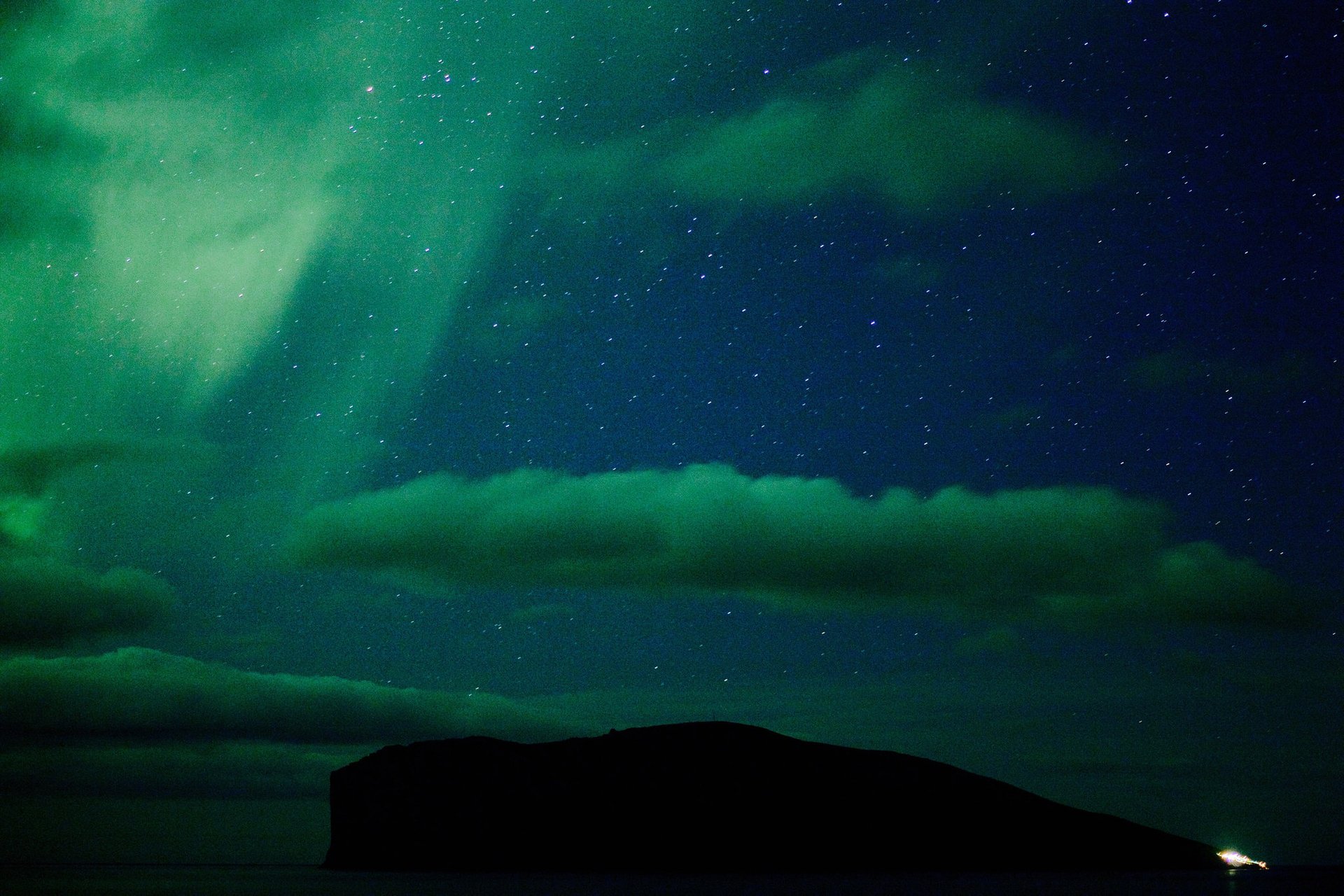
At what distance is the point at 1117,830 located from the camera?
150m

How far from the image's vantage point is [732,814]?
5694 inches

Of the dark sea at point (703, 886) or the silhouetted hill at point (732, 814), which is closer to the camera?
the dark sea at point (703, 886)

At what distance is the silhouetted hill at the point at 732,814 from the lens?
124938mm

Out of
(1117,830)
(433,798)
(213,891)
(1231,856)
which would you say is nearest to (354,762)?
(433,798)

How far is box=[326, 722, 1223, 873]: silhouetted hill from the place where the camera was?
410 feet

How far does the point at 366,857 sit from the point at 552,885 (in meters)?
42.3

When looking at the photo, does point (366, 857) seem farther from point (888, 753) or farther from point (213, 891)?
point (888, 753)

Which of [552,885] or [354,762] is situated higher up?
[354,762]

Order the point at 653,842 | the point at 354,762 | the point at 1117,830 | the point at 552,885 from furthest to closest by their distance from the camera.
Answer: the point at 1117,830, the point at 653,842, the point at 354,762, the point at 552,885

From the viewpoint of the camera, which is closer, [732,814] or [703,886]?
[703,886]

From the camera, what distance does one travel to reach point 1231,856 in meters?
162

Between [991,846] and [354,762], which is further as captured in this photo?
[991,846]

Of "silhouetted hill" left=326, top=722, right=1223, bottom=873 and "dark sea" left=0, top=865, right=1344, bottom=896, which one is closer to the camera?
"dark sea" left=0, top=865, right=1344, bottom=896

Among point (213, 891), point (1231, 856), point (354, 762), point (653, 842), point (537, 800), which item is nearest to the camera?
point (213, 891)
